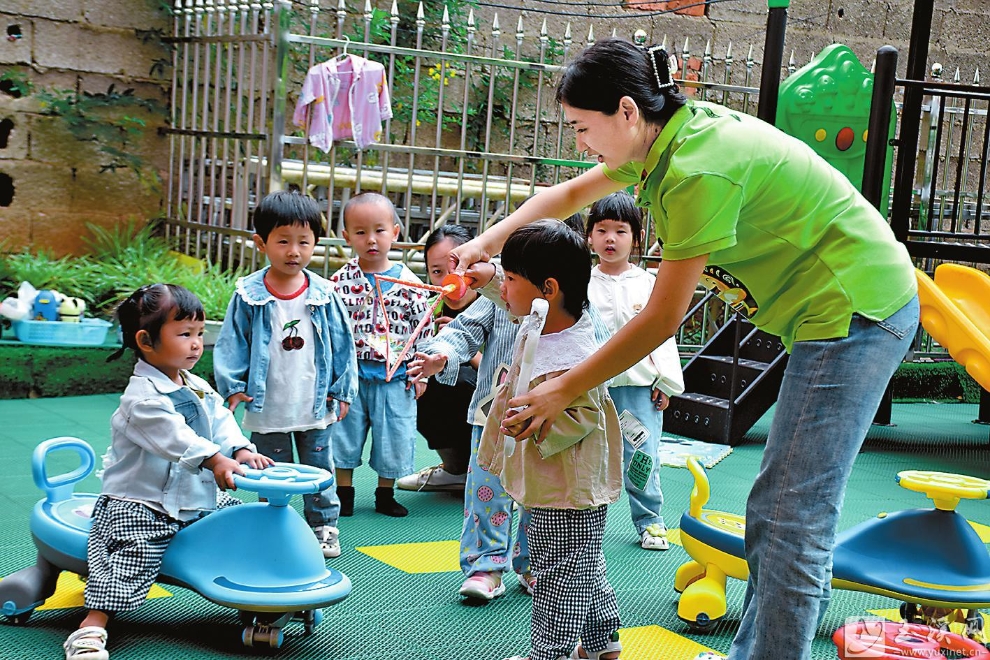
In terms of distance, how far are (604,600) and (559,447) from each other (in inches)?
15.8

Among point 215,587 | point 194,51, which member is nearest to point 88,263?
point 194,51

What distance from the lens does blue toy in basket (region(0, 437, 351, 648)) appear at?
107 inches

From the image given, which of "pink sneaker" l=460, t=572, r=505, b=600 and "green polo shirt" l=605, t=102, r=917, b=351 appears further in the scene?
"pink sneaker" l=460, t=572, r=505, b=600

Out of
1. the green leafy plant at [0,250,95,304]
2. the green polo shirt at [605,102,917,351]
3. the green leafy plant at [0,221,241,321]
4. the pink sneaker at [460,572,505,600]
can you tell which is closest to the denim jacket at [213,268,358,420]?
the pink sneaker at [460,572,505,600]

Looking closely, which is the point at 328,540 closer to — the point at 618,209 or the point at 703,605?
the point at 703,605

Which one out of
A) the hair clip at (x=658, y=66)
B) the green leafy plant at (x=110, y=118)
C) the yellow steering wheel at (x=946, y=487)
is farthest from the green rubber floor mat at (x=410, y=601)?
the green leafy plant at (x=110, y=118)

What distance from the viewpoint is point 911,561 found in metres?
3.02

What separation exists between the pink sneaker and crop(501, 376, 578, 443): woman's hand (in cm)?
116

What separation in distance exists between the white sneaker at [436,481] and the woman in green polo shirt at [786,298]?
100 inches

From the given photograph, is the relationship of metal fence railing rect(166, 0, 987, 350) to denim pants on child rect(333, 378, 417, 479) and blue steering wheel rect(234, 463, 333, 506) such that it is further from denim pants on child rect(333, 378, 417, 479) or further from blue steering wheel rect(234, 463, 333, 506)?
blue steering wheel rect(234, 463, 333, 506)

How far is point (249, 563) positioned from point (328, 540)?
941 mm

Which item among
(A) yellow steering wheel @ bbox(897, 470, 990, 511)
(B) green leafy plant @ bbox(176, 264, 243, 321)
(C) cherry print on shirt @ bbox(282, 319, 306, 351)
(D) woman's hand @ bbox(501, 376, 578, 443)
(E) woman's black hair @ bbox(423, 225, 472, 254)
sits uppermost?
(E) woman's black hair @ bbox(423, 225, 472, 254)

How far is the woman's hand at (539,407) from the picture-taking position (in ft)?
7.27

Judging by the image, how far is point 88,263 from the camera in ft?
23.9
